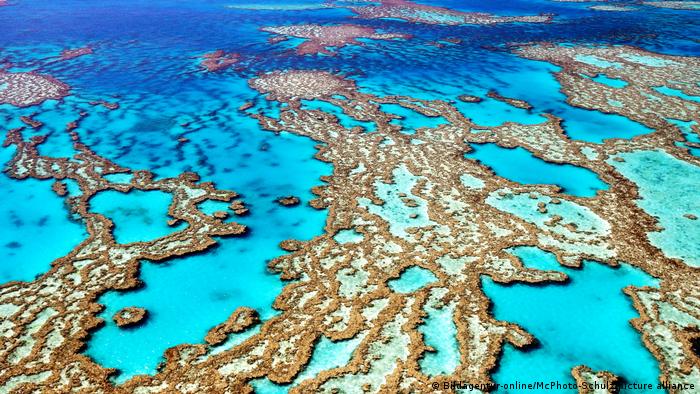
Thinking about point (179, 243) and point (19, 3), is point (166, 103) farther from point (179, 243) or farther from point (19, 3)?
point (19, 3)

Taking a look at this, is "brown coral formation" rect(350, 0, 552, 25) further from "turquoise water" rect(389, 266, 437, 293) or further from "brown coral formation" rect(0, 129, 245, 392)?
"turquoise water" rect(389, 266, 437, 293)

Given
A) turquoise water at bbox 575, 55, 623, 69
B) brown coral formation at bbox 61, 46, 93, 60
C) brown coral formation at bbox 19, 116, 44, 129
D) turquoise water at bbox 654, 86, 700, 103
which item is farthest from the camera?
brown coral formation at bbox 61, 46, 93, 60

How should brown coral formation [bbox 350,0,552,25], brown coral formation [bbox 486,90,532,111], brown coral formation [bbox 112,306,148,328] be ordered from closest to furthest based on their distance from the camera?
1. brown coral formation [bbox 112,306,148,328]
2. brown coral formation [bbox 486,90,532,111]
3. brown coral formation [bbox 350,0,552,25]

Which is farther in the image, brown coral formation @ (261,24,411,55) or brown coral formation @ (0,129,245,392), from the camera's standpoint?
brown coral formation @ (261,24,411,55)

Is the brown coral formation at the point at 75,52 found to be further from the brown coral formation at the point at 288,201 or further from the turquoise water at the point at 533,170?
the turquoise water at the point at 533,170

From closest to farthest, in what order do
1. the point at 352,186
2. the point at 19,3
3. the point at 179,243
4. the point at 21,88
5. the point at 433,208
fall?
1. the point at 179,243
2. the point at 433,208
3. the point at 352,186
4. the point at 21,88
5. the point at 19,3

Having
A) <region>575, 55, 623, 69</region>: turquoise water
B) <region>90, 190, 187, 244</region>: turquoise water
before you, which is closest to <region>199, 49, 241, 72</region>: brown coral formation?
<region>90, 190, 187, 244</region>: turquoise water

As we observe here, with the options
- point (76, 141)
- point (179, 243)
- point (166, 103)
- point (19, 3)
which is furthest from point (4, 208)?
point (19, 3)
